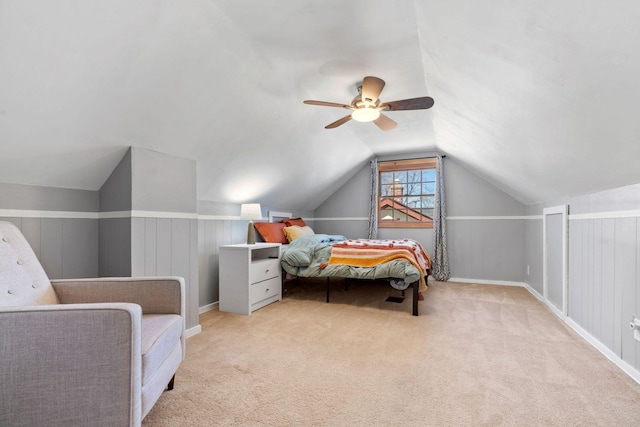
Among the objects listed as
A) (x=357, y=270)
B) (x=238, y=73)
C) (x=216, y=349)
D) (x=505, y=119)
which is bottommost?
(x=216, y=349)

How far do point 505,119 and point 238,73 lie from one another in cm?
211

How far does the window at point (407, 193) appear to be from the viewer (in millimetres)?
5504

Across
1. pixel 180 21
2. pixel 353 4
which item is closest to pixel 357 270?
pixel 353 4

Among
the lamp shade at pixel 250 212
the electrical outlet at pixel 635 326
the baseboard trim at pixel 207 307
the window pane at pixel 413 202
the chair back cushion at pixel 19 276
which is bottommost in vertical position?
the baseboard trim at pixel 207 307

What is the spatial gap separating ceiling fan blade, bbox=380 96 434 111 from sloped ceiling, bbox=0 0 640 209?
0.22 meters

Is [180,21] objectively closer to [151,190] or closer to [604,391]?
[151,190]

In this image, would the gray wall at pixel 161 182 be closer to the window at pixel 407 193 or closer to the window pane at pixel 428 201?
the window at pixel 407 193

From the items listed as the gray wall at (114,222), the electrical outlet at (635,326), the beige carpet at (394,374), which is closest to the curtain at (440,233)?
the beige carpet at (394,374)

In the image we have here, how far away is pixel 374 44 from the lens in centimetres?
221

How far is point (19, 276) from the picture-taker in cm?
151

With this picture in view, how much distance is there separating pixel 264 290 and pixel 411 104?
2.50 m

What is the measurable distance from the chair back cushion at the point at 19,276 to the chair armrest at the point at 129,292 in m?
0.07

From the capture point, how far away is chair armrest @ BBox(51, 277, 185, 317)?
1.70 meters

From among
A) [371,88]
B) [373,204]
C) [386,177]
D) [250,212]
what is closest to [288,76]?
[371,88]
